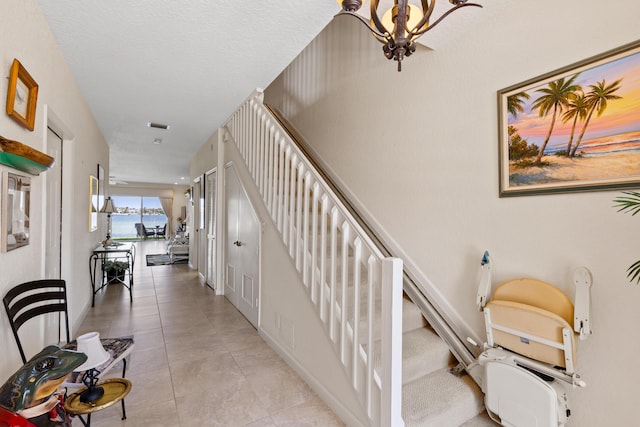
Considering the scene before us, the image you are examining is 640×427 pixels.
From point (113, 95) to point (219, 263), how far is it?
2.75 m

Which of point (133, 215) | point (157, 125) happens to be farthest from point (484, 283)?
point (133, 215)

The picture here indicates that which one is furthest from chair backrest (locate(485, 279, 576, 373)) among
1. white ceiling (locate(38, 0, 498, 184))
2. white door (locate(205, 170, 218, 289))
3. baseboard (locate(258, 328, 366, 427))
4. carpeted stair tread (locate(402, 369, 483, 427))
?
white door (locate(205, 170, 218, 289))

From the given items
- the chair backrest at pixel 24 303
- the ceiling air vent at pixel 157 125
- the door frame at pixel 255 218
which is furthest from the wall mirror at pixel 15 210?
the ceiling air vent at pixel 157 125

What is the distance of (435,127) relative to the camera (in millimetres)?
2424

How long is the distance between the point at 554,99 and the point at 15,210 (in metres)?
3.21

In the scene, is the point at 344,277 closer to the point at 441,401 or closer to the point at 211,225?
the point at 441,401

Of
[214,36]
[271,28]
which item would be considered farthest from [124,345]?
[271,28]

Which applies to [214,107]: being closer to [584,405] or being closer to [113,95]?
[113,95]

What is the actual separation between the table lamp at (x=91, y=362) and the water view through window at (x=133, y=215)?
50.2 feet

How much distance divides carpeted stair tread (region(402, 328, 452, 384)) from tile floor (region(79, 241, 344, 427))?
1.96 feet

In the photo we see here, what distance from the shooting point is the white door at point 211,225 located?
520 cm

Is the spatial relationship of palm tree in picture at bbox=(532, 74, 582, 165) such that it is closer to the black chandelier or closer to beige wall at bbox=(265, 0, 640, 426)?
beige wall at bbox=(265, 0, 640, 426)

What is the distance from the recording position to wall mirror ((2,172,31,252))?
1513 millimetres

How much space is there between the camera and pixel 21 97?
1724mm
